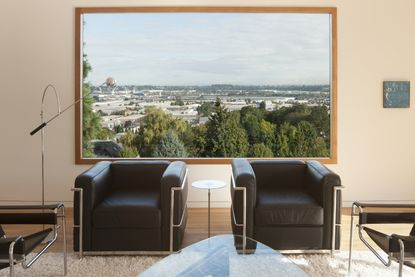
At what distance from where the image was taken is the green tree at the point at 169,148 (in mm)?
5812

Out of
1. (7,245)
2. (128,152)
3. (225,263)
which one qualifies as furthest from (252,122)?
(7,245)

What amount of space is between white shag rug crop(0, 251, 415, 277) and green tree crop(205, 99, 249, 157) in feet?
6.95

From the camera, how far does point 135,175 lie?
4688 millimetres

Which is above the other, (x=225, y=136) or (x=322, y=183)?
(x=225, y=136)

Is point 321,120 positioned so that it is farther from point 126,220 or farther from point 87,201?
point 87,201

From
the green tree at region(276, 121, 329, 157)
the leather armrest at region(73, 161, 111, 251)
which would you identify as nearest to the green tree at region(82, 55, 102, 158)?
the leather armrest at region(73, 161, 111, 251)

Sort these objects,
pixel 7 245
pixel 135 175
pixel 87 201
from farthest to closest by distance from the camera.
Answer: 1. pixel 135 175
2. pixel 87 201
3. pixel 7 245

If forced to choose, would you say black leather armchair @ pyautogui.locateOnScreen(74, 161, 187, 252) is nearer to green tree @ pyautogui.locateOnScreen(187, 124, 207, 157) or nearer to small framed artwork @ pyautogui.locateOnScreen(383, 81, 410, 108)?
green tree @ pyautogui.locateOnScreen(187, 124, 207, 157)

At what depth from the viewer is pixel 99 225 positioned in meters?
3.89

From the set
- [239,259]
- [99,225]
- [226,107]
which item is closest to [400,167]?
[226,107]

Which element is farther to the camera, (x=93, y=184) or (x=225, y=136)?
(x=225, y=136)

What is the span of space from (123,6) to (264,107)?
223cm

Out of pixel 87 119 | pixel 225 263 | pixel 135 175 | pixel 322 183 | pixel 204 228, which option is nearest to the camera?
pixel 225 263

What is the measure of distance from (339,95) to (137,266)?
11.3 feet
